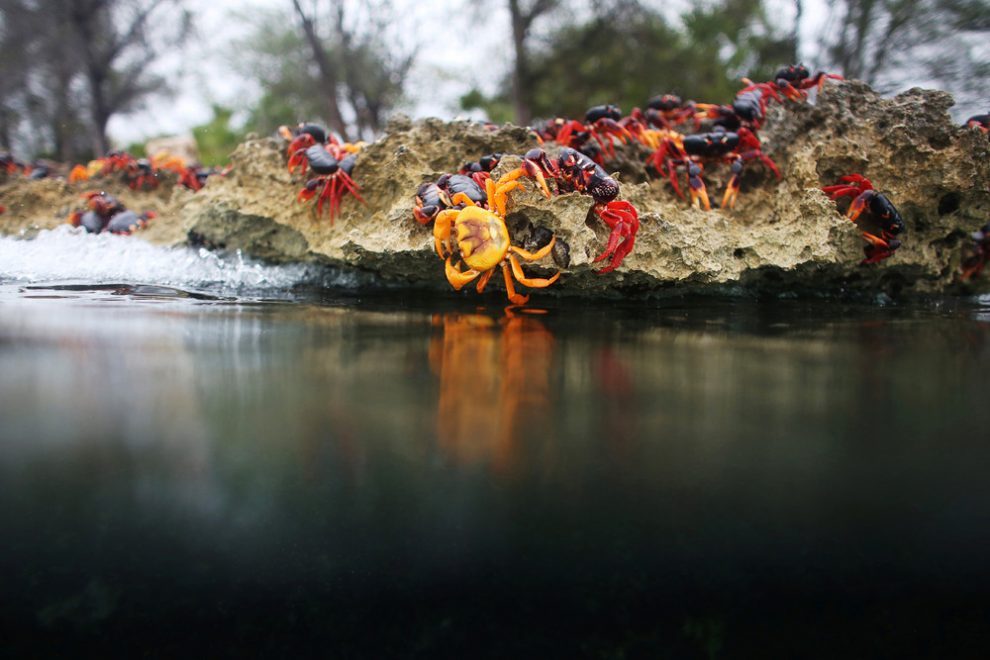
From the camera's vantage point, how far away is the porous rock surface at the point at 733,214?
3.61 metres

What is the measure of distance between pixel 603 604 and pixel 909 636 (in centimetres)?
62

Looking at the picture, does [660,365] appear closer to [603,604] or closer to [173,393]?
[603,604]

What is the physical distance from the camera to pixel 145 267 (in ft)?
15.5

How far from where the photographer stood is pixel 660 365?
238 cm

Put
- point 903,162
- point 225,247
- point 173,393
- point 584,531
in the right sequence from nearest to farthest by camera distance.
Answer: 1. point 584,531
2. point 173,393
3. point 903,162
4. point 225,247

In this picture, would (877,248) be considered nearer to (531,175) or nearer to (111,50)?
(531,175)

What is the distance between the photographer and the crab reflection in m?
1.69

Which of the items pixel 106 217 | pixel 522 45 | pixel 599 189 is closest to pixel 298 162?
pixel 106 217

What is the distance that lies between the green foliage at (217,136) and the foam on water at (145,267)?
499 inches

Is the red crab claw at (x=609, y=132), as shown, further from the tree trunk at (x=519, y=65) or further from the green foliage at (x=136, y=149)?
the green foliage at (x=136, y=149)

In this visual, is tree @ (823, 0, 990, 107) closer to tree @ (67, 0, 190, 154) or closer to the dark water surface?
the dark water surface

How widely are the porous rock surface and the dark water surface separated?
4.89ft

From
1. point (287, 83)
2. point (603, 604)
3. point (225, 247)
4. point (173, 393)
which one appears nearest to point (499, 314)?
point (173, 393)

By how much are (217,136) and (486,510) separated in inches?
830
